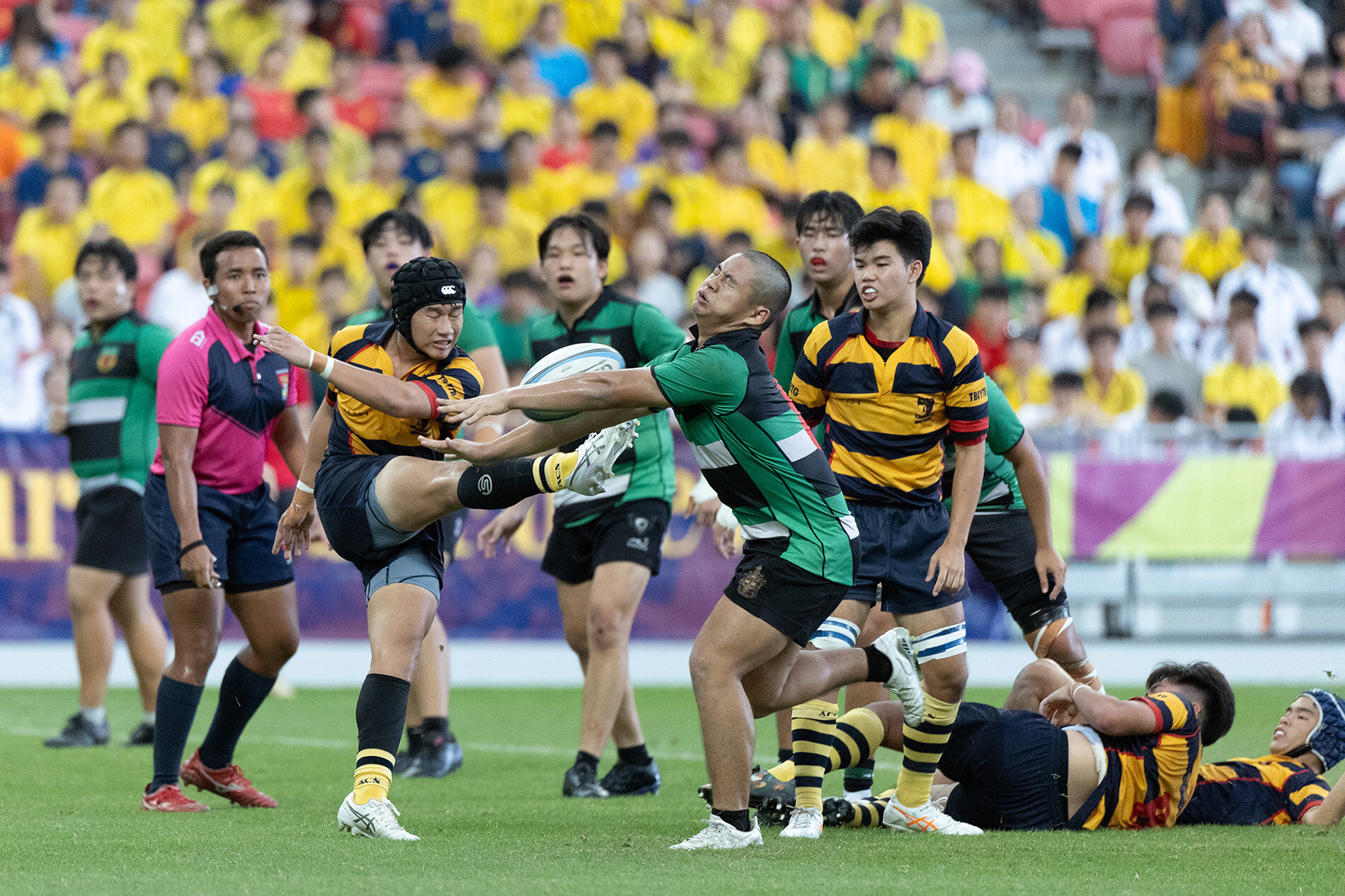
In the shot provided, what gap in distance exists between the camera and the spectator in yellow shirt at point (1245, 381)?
13.9 m

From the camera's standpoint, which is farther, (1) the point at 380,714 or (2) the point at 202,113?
(2) the point at 202,113

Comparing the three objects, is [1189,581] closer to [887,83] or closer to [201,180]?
[887,83]

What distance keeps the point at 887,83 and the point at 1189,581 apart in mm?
7734

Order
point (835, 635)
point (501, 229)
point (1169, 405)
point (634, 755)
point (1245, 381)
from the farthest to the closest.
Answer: point (501, 229)
point (1245, 381)
point (1169, 405)
point (634, 755)
point (835, 635)

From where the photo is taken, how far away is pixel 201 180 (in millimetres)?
15617

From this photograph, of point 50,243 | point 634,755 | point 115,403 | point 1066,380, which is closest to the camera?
point 634,755

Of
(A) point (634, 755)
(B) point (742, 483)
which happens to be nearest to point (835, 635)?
(B) point (742, 483)

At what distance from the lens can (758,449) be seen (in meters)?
5.35

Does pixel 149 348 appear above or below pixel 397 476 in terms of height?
above

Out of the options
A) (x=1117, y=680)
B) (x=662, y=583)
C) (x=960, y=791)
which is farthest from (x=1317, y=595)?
(x=960, y=791)

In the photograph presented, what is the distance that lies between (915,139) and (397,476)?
12.6 m

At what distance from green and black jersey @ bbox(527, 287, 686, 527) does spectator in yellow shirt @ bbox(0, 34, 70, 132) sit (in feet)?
37.3

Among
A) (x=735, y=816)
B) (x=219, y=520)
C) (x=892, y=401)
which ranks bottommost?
(x=735, y=816)

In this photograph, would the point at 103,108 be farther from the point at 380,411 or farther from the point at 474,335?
the point at 380,411
